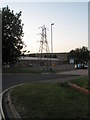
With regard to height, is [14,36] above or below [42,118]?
above

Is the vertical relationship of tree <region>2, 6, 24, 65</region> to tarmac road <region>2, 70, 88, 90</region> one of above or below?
above

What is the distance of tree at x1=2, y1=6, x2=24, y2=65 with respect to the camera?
3988 cm

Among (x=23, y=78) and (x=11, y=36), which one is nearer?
(x=23, y=78)

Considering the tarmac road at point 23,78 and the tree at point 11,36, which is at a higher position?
the tree at point 11,36

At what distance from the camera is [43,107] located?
899cm

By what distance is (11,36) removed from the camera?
133 ft

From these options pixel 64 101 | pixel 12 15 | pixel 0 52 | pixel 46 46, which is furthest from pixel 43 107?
pixel 46 46

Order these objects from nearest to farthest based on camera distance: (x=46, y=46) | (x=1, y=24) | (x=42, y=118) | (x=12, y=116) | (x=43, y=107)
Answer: (x=42, y=118), (x=12, y=116), (x=43, y=107), (x=1, y=24), (x=46, y=46)

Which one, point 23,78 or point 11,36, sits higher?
point 11,36

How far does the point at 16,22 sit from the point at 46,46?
17.9 meters

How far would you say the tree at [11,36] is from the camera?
39875 mm

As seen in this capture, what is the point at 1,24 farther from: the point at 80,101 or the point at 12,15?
the point at 80,101

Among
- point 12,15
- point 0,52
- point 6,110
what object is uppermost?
point 12,15

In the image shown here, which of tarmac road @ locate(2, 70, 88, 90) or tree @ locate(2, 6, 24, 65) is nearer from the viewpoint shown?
tarmac road @ locate(2, 70, 88, 90)
